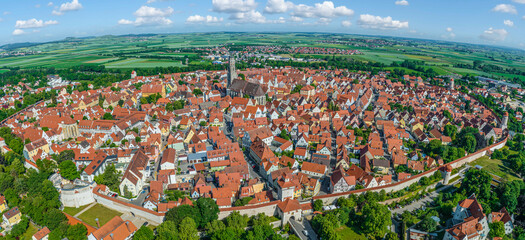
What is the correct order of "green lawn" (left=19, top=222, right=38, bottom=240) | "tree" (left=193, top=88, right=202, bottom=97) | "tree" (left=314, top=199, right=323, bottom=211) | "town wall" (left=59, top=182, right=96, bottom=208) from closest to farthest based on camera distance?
"green lawn" (left=19, top=222, right=38, bottom=240)
"tree" (left=314, top=199, right=323, bottom=211)
"town wall" (left=59, top=182, right=96, bottom=208)
"tree" (left=193, top=88, right=202, bottom=97)

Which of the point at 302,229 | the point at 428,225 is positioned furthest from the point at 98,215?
the point at 428,225

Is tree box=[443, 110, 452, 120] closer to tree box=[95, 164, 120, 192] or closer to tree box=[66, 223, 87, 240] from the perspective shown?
tree box=[95, 164, 120, 192]

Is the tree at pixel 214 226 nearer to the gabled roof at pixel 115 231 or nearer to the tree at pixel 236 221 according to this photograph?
the tree at pixel 236 221

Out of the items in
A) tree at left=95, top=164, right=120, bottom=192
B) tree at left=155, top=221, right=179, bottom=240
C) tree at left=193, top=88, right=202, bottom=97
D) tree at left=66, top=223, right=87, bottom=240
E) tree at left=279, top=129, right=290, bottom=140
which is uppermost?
tree at left=193, top=88, right=202, bottom=97

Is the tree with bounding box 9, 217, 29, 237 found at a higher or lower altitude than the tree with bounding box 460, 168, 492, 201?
lower

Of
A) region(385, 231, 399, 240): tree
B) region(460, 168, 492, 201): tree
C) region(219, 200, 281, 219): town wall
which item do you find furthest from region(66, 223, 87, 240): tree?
region(460, 168, 492, 201): tree

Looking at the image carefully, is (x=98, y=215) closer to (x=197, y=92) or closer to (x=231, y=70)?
(x=197, y=92)

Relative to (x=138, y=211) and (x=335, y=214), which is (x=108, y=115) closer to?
(x=138, y=211)

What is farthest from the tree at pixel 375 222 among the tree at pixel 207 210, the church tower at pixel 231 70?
the church tower at pixel 231 70
